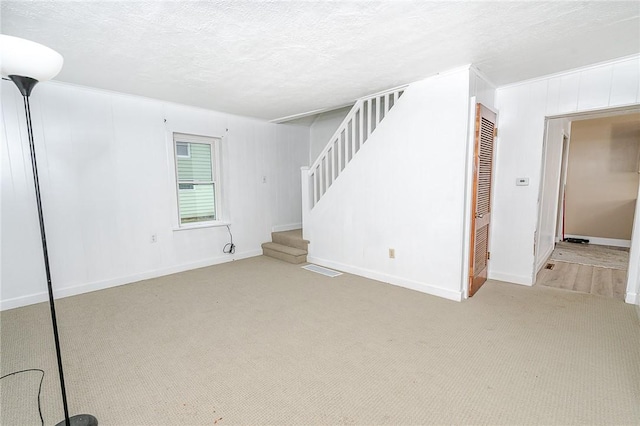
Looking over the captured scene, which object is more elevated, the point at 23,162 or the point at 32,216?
the point at 23,162

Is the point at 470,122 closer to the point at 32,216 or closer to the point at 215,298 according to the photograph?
the point at 215,298

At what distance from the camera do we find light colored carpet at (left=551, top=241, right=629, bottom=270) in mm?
4375

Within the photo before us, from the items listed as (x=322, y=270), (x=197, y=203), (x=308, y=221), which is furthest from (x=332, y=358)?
(x=197, y=203)

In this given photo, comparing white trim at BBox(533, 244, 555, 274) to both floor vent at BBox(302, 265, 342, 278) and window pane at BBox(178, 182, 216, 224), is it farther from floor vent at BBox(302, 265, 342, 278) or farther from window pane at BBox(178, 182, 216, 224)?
window pane at BBox(178, 182, 216, 224)

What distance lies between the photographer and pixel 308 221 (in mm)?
4746

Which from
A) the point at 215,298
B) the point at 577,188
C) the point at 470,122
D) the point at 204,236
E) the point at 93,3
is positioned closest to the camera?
the point at 93,3

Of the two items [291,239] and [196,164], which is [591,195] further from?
[196,164]

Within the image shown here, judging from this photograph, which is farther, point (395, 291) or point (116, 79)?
point (395, 291)

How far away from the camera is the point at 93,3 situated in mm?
1771

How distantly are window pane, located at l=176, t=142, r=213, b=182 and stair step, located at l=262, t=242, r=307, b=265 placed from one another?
1.47 meters

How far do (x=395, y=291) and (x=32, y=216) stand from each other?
399 centimetres

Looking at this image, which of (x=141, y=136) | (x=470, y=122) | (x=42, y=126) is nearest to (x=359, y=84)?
(x=470, y=122)

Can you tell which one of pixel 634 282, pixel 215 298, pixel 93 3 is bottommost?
pixel 215 298

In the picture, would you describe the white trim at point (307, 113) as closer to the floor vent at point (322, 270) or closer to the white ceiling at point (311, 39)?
the white ceiling at point (311, 39)
